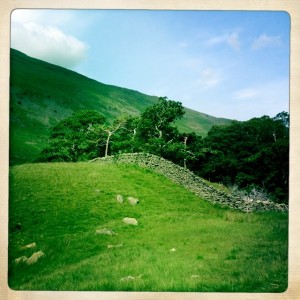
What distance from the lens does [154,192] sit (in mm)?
4641

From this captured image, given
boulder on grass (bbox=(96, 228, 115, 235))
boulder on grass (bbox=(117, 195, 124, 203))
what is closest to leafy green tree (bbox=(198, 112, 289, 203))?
boulder on grass (bbox=(117, 195, 124, 203))

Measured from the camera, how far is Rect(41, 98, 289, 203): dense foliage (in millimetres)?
4496

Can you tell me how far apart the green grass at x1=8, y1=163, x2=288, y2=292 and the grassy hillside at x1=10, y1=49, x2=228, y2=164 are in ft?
1.21

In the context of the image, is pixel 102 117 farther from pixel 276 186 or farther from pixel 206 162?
pixel 276 186

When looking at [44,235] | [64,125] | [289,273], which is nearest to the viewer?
[289,273]

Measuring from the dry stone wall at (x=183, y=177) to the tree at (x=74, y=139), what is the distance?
7.4 inches

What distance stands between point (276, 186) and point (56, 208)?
7.73 feet

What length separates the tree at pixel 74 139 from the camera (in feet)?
14.8

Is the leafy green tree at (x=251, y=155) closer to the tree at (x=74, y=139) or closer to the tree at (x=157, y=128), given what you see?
the tree at (x=157, y=128)

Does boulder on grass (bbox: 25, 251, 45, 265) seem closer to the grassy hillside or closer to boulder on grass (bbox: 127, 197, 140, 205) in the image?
the grassy hillside

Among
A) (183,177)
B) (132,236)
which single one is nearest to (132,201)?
(132,236)

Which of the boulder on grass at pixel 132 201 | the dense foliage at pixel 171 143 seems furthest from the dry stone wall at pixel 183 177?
the boulder on grass at pixel 132 201

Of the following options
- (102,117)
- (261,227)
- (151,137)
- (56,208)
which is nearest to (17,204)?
(56,208)

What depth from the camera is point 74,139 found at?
4621 millimetres
